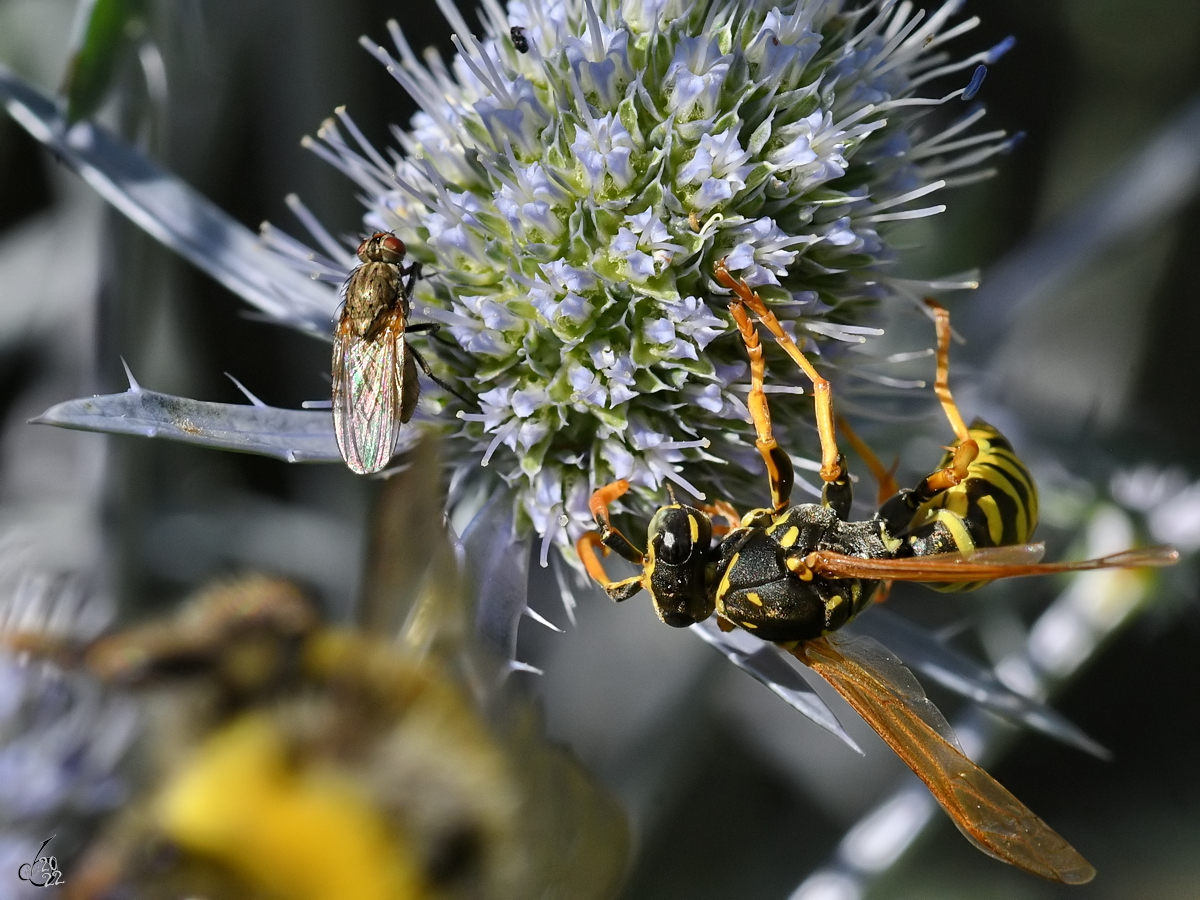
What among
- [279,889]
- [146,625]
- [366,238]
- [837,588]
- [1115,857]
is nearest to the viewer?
[279,889]

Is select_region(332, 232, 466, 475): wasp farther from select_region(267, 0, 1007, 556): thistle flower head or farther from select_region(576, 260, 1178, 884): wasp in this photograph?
select_region(576, 260, 1178, 884): wasp

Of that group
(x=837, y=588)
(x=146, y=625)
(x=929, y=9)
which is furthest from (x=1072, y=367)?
(x=146, y=625)

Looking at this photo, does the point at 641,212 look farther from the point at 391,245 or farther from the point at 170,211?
the point at 170,211

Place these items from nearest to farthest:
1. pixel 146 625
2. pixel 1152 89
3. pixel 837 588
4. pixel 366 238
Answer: pixel 146 625
pixel 837 588
pixel 366 238
pixel 1152 89

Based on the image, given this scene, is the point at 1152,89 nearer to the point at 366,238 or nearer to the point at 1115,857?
the point at 1115,857

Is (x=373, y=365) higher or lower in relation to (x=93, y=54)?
lower

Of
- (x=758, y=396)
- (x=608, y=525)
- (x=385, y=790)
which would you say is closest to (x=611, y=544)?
(x=608, y=525)
